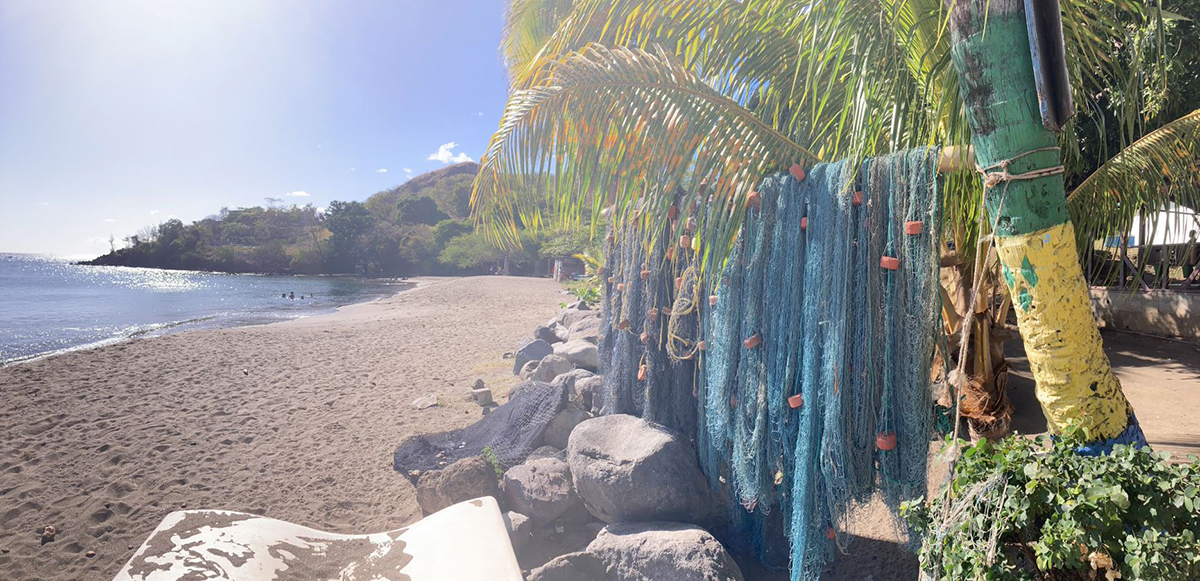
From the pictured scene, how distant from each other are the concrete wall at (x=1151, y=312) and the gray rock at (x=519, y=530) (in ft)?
33.8

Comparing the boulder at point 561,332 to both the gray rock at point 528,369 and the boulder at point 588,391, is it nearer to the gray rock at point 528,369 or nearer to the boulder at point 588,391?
the gray rock at point 528,369

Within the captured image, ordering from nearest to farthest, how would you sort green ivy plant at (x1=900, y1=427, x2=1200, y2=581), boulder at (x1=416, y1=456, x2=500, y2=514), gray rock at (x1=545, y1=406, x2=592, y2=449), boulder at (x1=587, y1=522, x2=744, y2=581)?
green ivy plant at (x1=900, y1=427, x2=1200, y2=581) → boulder at (x1=587, y1=522, x2=744, y2=581) → boulder at (x1=416, y1=456, x2=500, y2=514) → gray rock at (x1=545, y1=406, x2=592, y2=449)

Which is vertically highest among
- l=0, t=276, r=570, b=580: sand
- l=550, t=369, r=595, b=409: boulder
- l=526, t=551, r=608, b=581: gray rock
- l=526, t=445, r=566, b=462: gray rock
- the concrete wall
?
the concrete wall

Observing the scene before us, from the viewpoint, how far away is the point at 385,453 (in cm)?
573

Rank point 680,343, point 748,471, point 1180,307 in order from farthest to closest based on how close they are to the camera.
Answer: point 1180,307 → point 680,343 → point 748,471

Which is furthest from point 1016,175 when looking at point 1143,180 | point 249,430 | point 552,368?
point 249,430

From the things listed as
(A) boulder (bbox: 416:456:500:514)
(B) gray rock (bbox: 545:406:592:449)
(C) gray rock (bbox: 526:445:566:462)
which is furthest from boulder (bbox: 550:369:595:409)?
(A) boulder (bbox: 416:456:500:514)

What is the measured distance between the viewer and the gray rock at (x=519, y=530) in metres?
3.81

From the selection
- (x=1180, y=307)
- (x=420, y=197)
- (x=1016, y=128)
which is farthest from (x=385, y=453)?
(x=420, y=197)

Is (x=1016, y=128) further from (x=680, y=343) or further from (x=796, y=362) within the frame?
(x=680, y=343)

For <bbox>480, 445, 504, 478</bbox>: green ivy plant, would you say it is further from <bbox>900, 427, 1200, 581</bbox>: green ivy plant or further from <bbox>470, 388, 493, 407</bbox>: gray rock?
<bbox>900, 427, 1200, 581</bbox>: green ivy plant

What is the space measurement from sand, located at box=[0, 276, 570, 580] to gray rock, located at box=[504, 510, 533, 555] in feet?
3.30

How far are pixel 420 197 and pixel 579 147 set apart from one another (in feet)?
285

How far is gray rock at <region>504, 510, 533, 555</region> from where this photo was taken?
3.81 metres
